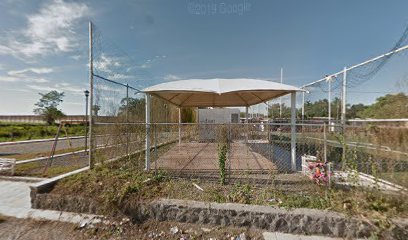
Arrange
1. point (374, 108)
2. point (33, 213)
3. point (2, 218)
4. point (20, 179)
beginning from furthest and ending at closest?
point (374, 108)
point (20, 179)
point (33, 213)
point (2, 218)

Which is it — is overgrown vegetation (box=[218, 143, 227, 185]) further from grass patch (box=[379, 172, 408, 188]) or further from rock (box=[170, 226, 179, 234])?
grass patch (box=[379, 172, 408, 188])

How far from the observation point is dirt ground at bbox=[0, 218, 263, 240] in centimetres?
331

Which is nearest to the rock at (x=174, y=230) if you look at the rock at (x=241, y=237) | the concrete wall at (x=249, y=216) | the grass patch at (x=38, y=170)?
the concrete wall at (x=249, y=216)

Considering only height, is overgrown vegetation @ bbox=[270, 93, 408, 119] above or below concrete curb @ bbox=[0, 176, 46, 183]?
above

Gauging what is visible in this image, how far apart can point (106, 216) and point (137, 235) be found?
86 centimetres

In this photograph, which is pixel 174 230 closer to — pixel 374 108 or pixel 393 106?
pixel 393 106

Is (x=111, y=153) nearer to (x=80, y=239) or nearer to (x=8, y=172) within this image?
(x=80, y=239)

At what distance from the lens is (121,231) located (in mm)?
3459

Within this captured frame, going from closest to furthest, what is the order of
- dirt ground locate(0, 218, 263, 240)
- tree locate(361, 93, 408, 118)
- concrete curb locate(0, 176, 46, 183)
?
1. dirt ground locate(0, 218, 263, 240)
2. tree locate(361, 93, 408, 118)
3. concrete curb locate(0, 176, 46, 183)

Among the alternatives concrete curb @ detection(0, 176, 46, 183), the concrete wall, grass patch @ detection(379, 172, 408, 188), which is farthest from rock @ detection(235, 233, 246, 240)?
concrete curb @ detection(0, 176, 46, 183)

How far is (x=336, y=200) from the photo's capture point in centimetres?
358

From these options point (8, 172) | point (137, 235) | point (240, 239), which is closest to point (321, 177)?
point (240, 239)

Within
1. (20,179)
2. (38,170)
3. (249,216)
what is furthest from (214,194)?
(38,170)

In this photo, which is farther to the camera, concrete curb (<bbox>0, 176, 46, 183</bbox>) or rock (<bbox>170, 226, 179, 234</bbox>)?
concrete curb (<bbox>0, 176, 46, 183</bbox>)
